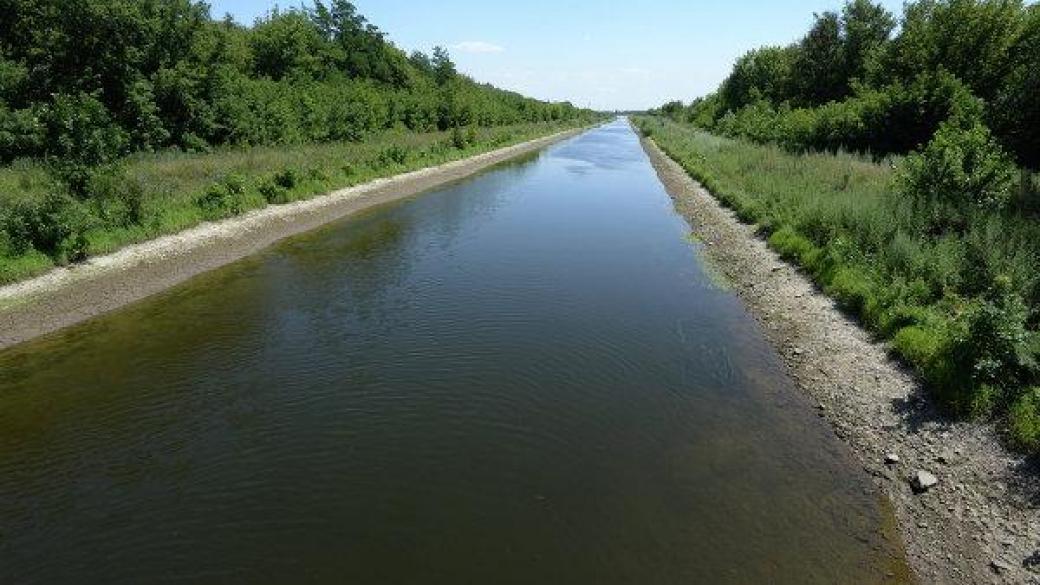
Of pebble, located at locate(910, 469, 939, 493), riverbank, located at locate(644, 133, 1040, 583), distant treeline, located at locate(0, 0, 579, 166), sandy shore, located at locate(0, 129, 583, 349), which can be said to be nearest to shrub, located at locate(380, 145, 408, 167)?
distant treeline, located at locate(0, 0, 579, 166)

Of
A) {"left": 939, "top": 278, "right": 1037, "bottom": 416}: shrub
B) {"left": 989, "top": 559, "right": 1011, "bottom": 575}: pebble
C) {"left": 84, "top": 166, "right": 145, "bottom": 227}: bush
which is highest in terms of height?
{"left": 84, "top": 166, "right": 145, "bottom": 227}: bush

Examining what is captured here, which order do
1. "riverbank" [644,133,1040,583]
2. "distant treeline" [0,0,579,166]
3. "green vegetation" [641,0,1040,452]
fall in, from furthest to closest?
"distant treeline" [0,0,579,166]
"green vegetation" [641,0,1040,452]
"riverbank" [644,133,1040,583]

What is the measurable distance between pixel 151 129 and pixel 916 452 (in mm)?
36259

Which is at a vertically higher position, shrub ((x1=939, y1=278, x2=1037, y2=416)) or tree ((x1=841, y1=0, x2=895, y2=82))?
tree ((x1=841, y1=0, x2=895, y2=82))

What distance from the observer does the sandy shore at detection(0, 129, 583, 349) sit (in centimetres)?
1603

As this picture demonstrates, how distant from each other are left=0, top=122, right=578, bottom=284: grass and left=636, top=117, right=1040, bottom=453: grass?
20.8m

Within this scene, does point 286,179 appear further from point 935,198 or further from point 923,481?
point 923,481

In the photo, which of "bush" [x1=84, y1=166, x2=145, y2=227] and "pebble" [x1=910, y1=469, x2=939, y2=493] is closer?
"pebble" [x1=910, y1=469, x2=939, y2=493]

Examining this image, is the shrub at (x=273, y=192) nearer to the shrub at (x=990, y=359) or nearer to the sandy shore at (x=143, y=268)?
the sandy shore at (x=143, y=268)

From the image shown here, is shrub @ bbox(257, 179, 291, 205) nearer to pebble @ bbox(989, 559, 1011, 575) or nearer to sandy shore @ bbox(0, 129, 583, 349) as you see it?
sandy shore @ bbox(0, 129, 583, 349)

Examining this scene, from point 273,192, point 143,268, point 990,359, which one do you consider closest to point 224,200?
point 273,192

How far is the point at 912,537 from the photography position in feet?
27.9

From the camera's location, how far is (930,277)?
15.0 m

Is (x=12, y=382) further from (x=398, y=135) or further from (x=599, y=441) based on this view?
(x=398, y=135)
